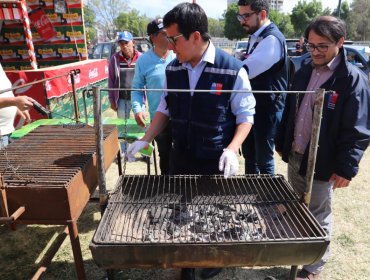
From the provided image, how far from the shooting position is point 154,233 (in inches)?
72.1

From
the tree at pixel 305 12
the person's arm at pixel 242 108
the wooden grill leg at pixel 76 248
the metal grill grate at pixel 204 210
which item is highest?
the tree at pixel 305 12

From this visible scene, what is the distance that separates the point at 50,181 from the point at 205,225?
0.94 meters

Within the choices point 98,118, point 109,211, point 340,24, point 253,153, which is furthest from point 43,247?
point 340,24

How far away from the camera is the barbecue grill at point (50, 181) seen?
5.91 feet

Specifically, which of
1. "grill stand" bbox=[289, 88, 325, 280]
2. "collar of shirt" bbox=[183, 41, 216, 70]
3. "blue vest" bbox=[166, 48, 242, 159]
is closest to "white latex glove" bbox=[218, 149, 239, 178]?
"blue vest" bbox=[166, 48, 242, 159]

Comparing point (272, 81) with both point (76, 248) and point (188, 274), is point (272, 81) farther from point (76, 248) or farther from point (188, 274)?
point (76, 248)

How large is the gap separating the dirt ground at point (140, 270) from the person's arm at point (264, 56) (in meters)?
1.75

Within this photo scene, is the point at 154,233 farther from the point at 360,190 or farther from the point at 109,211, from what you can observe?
the point at 360,190

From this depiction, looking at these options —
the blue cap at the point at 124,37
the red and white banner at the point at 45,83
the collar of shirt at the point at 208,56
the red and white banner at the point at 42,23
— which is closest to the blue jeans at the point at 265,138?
the collar of shirt at the point at 208,56

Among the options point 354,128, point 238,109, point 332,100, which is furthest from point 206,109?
point 354,128

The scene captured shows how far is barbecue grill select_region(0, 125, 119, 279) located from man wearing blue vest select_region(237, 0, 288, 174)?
4.71ft

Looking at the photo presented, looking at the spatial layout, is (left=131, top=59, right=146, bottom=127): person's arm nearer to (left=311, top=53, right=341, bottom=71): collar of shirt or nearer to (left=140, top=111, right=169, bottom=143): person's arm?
(left=140, top=111, right=169, bottom=143): person's arm

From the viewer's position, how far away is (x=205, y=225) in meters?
1.91

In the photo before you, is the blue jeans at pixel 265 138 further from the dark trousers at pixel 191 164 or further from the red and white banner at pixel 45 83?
the red and white banner at pixel 45 83
